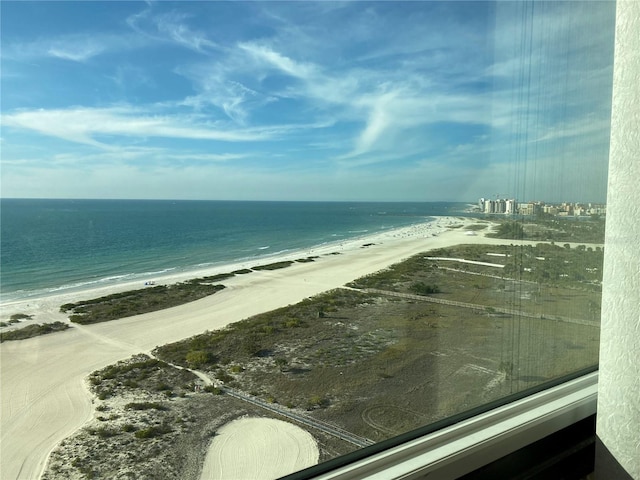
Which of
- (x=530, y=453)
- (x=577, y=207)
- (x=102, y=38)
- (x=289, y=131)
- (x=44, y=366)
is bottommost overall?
(x=530, y=453)

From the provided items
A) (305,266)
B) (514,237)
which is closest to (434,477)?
(305,266)

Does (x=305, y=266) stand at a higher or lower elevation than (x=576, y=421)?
higher

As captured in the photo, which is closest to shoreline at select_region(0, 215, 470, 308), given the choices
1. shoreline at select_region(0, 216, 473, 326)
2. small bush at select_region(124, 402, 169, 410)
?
shoreline at select_region(0, 216, 473, 326)

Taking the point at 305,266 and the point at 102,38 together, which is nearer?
the point at 102,38

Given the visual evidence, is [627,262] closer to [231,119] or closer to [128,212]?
[231,119]

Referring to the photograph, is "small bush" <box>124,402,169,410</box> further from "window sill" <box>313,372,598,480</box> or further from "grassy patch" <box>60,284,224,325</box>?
"window sill" <box>313,372,598,480</box>

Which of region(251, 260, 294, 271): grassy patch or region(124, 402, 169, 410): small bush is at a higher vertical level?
region(251, 260, 294, 271): grassy patch
